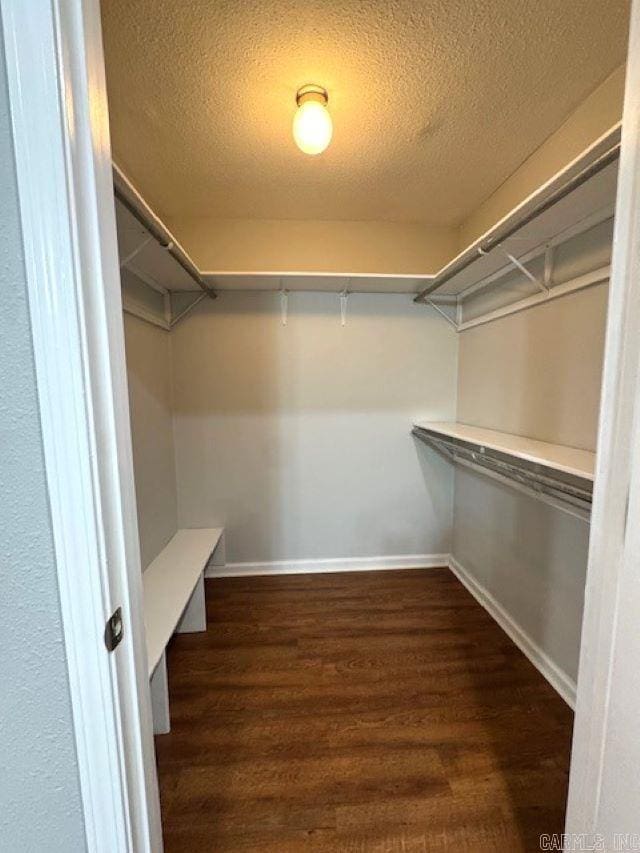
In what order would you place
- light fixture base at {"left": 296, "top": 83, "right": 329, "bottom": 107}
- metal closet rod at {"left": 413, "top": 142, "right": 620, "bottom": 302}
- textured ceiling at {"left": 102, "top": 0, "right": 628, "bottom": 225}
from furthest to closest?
light fixture base at {"left": 296, "top": 83, "right": 329, "bottom": 107} < textured ceiling at {"left": 102, "top": 0, "right": 628, "bottom": 225} < metal closet rod at {"left": 413, "top": 142, "right": 620, "bottom": 302}

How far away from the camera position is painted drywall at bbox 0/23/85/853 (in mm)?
473

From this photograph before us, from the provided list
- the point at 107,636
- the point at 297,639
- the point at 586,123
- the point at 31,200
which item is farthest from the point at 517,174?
the point at 297,639

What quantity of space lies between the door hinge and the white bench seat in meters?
0.84

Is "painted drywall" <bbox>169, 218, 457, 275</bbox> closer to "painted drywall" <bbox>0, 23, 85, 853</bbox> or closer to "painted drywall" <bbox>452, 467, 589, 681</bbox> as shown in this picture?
"painted drywall" <bbox>452, 467, 589, 681</bbox>

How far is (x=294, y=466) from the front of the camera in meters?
2.59

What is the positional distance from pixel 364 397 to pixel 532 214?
4.80 feet

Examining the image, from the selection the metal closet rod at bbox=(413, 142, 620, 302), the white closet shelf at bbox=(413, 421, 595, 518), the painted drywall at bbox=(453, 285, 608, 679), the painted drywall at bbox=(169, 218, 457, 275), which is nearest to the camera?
the metal closet rod at bbox=(413, 142, 620, 302)

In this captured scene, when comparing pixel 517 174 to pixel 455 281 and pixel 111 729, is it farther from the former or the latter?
pixel 111 729

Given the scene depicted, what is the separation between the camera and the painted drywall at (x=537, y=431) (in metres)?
1.50

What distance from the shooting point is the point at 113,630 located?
558 millimetres

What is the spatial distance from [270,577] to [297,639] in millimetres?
676

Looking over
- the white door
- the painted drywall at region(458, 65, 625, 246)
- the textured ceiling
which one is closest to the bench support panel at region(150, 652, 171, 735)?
the white door

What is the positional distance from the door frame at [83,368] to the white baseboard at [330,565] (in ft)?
6.72

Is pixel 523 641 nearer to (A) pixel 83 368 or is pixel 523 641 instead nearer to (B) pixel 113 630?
(B) pixel 113 630
